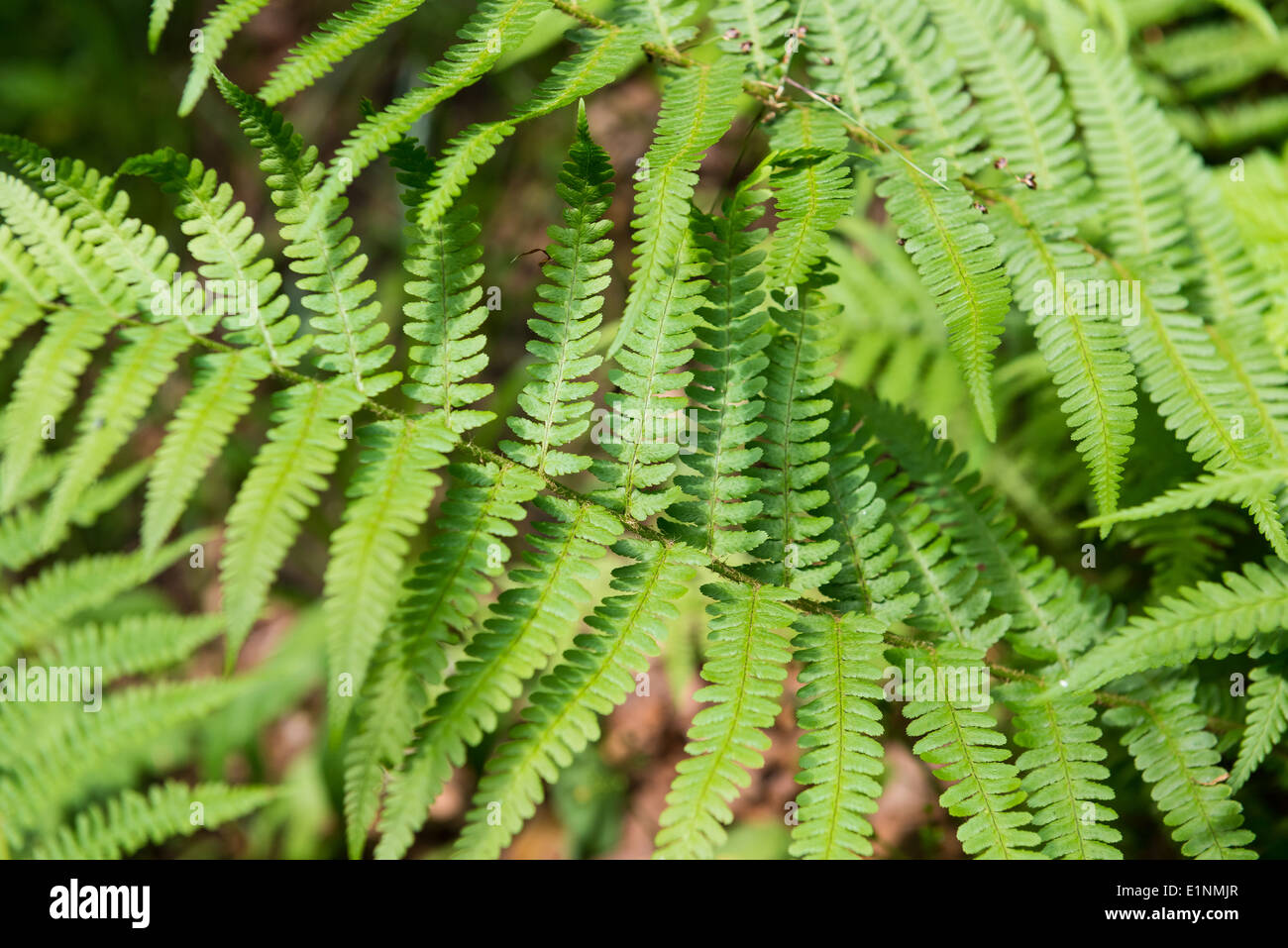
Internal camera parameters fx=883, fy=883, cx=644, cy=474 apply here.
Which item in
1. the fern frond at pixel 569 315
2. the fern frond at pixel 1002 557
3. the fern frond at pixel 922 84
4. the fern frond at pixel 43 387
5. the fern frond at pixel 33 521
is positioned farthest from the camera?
the fern frond at pixel 33 521

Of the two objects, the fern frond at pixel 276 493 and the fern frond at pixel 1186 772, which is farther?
the fern frond at pixel 1186 772

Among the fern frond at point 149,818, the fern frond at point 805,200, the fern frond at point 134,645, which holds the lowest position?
the fern frond at point 149,818

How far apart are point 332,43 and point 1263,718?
2.09m

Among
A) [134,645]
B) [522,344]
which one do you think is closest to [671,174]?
[134,645]

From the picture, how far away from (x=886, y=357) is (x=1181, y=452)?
105 centimetres

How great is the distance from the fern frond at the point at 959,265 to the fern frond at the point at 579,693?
0.61 m

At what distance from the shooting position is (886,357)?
3027 millimetres

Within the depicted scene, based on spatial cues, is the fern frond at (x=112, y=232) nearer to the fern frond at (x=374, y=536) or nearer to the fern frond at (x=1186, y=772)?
A: the fern frond at (x=374, y=536)

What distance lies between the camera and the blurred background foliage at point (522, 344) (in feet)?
8.61

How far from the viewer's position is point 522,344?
13.7 feet

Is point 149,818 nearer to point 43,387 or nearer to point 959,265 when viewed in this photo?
point 43,387

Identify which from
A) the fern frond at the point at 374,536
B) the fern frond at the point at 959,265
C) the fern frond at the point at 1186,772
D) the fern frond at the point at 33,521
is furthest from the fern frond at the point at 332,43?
the fern frond at the point at 1186,772
